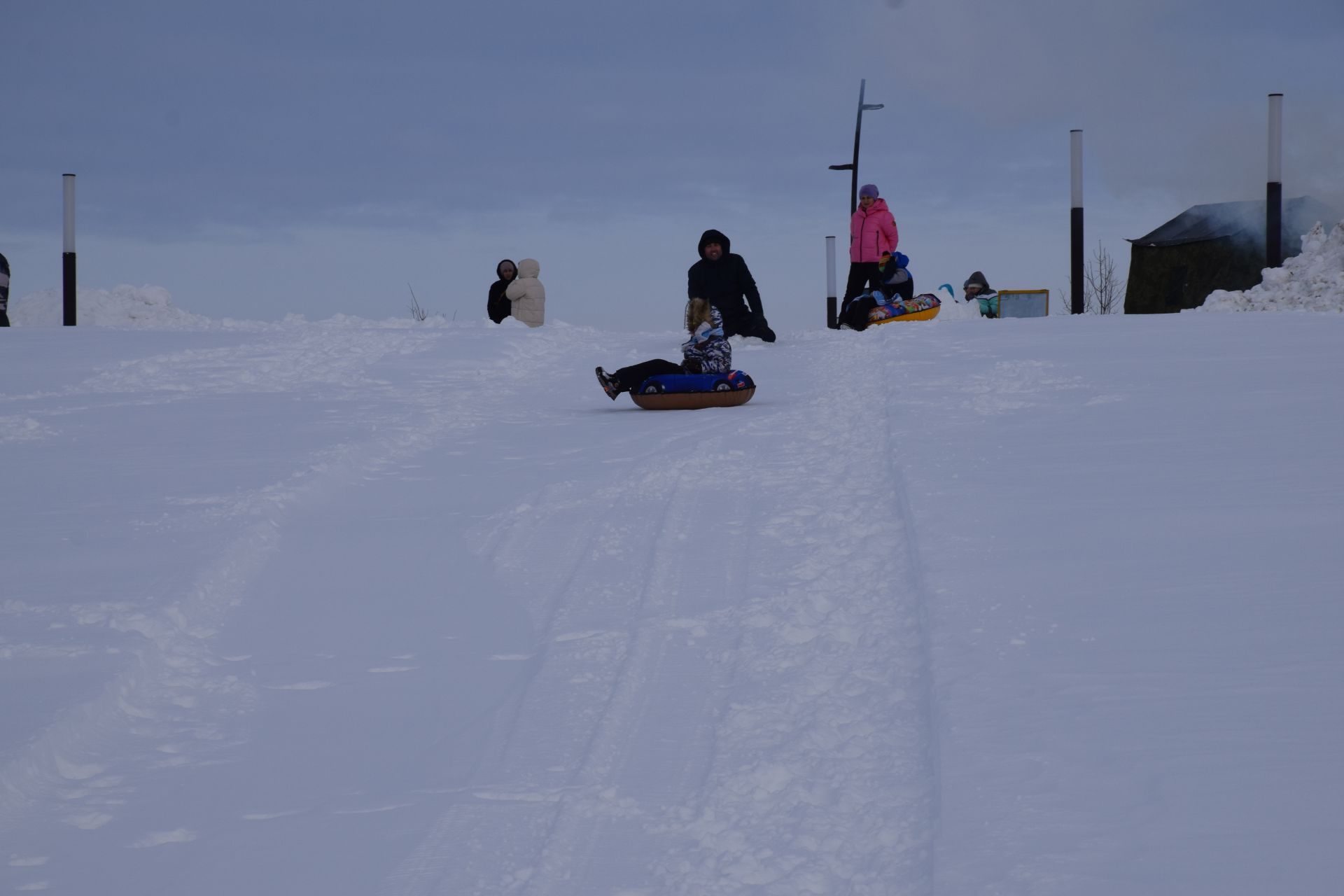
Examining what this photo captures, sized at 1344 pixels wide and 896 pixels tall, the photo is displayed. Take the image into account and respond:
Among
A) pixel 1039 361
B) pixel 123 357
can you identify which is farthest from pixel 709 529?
pixel 123 357

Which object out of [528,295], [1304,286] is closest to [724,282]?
[528,295]

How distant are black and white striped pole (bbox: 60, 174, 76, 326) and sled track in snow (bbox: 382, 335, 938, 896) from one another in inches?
567

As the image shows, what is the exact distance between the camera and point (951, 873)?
108 inches

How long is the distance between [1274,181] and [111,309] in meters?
17.7

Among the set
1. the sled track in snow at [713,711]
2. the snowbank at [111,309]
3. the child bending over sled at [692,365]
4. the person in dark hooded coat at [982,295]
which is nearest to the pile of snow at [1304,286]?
the person in dark hooded coat at [982,295]

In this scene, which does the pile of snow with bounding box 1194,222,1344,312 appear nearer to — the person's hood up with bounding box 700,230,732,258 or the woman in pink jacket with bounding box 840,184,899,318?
the woman in pink jacket with bounding box 840,184,899,318

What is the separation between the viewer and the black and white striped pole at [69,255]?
17.8m

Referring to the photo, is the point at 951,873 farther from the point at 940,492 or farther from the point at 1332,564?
the point at 940,492

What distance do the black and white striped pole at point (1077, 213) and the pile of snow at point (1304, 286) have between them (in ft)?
6.60

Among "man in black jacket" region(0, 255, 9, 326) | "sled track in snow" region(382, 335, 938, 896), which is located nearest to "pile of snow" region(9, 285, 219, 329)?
"man in black jacket" region(0, 255, 9, 326)

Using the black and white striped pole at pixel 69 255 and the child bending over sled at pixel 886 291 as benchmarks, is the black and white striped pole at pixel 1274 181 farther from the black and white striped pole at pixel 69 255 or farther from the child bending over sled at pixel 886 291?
the black and white striped pole at pixel 69 255

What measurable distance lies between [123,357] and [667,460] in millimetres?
7640

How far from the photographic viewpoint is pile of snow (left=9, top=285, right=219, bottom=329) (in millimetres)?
19578

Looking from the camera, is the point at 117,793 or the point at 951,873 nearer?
the point at 951,873
